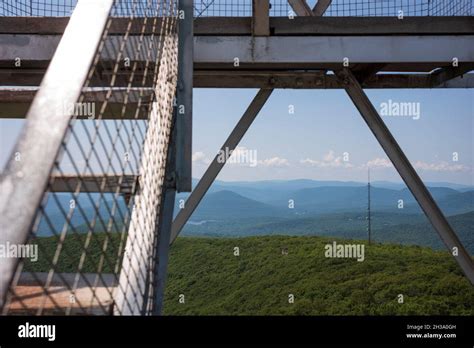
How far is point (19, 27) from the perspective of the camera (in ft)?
12.8

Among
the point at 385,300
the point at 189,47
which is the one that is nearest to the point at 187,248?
the point at 385,300

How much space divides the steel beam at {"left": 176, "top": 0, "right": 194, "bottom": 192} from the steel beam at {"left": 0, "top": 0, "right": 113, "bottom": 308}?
4.63 feet

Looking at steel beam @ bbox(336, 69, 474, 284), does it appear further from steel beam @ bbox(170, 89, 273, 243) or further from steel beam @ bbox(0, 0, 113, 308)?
steel beam @ bbox(0, 0, 113, 308)

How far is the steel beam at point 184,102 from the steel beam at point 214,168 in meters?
1.79

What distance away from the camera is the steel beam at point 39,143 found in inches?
33.6

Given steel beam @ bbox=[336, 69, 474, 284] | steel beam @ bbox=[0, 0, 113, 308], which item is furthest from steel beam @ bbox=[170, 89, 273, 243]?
steel beam @ bbox=[0, 0, 113, 308]

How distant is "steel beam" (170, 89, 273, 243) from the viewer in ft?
14.8

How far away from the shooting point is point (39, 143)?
93 centimetres

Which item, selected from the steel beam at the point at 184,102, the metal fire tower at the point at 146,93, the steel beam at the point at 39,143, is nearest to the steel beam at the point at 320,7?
the metal fire tower at the point at 146,93

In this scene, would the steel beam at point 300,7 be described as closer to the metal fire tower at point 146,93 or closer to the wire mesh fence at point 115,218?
the metal fire tower at point 146,93
